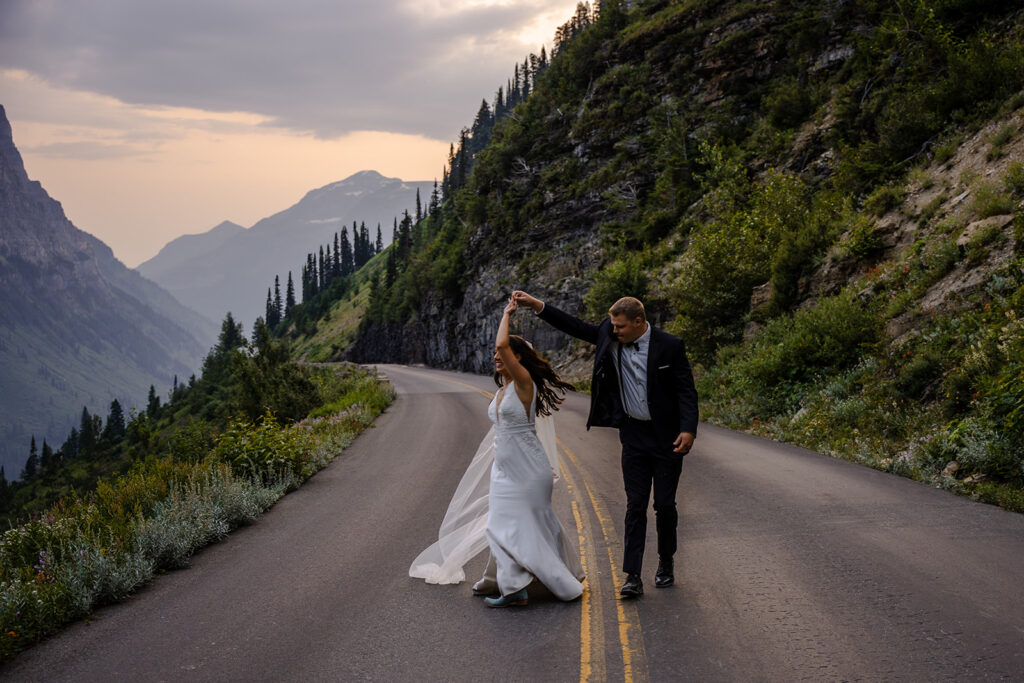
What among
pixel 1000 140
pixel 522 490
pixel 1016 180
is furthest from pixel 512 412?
pixel 1000 140

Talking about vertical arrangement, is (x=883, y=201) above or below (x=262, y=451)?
above

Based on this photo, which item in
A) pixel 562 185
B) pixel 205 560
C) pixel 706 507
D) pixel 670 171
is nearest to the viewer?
pixel 205 560

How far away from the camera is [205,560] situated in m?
7.81

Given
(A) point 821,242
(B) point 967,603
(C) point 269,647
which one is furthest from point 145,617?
(A) point 821,242

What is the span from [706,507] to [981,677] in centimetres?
483

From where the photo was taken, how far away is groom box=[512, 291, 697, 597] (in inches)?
223

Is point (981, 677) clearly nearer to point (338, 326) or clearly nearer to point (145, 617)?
point (145, 617)

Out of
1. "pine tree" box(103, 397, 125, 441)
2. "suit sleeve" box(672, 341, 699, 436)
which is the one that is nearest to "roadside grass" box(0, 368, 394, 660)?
"suit sleeve" box(672, 341, 699, 436)

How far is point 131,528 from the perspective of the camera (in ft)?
25.9

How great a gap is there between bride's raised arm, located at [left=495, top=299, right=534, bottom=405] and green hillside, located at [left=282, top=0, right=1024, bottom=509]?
6.34 metres

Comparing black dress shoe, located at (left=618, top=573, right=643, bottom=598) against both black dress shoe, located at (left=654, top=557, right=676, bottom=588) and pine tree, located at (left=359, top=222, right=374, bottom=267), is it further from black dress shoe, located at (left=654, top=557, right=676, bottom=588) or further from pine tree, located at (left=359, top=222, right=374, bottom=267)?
pine tree, located at (left=359, top=222, right=374, bottom=267)

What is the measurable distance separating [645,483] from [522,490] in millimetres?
1041

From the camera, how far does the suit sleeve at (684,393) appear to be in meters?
5.63

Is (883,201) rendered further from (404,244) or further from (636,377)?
(404,244)
